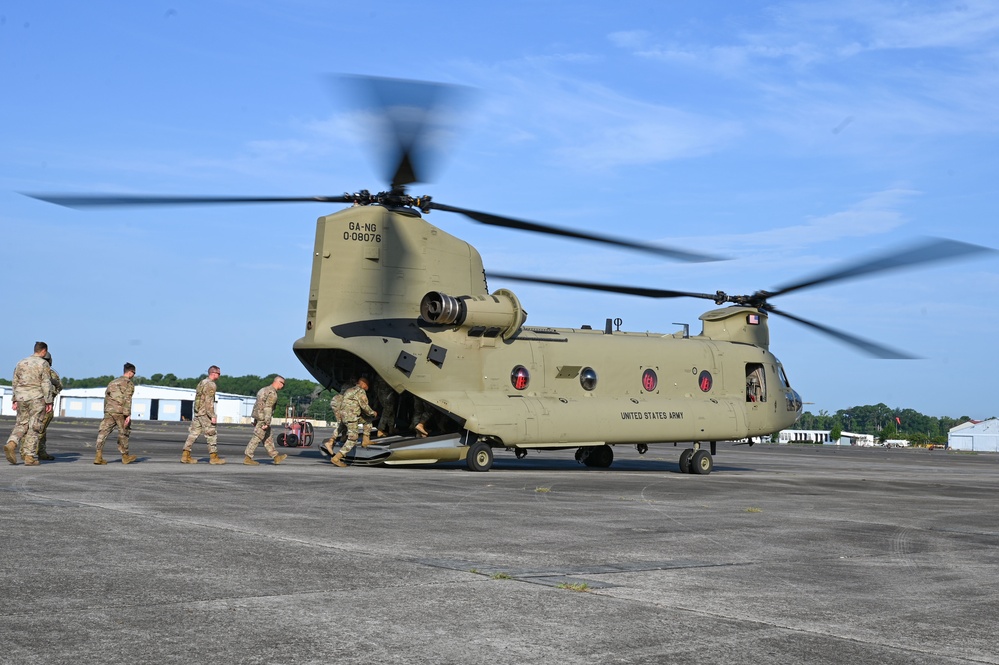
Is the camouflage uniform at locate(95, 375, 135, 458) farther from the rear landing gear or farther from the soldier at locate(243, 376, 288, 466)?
the rear landing gear

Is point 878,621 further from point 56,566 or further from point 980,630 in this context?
point 56,566

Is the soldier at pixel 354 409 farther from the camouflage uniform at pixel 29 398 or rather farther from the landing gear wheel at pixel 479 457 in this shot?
the camouflage uniform at pixel 29 398

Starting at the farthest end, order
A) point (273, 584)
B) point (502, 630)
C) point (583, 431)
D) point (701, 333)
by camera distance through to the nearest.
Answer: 1. point (701, 333)
2. point (583, 431)
3. point (273, 584)
4. point (502, 630)

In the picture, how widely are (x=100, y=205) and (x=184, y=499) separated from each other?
629 centimetres

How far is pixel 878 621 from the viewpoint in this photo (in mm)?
6383

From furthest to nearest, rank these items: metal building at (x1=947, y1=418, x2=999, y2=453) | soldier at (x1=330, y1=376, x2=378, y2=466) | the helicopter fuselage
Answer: metal building at (x1=947, y1=418, x2=999, y2=453), the helicopter fuselage, soldier at (x1=330, y1=376, x2=378, y2=466)

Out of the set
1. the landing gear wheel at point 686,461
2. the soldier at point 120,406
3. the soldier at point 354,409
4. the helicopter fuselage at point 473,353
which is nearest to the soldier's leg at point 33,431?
the soldier at point 120,406

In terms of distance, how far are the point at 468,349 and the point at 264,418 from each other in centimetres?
498

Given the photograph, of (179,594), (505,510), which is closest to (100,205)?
(505,510)

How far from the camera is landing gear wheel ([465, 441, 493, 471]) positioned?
21906 millimetres

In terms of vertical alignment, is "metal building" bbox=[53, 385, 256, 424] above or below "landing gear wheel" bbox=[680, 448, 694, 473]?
above

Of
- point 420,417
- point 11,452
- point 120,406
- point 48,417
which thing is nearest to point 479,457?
point 420,417

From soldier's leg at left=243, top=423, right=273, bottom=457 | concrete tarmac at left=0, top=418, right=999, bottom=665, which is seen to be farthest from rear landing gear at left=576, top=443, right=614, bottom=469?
concrete tarmac at left=0, top=418, right=999, bottom=665

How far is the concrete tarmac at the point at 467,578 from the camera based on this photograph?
531 cm
